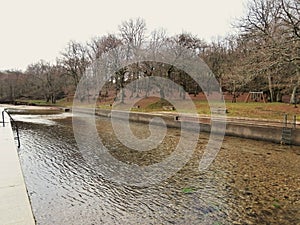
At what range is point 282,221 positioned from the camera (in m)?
3.79

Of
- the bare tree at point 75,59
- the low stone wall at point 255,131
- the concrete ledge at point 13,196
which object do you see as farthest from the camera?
the bare tree at point 75,59

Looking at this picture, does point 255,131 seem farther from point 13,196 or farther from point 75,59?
point 75,59

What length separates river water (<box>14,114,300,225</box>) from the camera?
3.90 metres

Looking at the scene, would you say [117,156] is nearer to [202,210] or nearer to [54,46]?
[202,210]

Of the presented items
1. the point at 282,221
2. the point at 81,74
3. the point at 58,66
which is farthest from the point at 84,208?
the point at 58,66

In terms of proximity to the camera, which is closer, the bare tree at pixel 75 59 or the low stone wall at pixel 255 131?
the low stone wall at pixel 255 131

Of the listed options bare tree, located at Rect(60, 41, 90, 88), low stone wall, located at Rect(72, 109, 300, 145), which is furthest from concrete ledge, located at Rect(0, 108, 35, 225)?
bare tree, located at Rect(60, 41, 90, 88)

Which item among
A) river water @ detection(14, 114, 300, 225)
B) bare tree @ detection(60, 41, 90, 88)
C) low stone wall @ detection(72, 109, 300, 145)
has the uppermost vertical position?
bare tree @ detection(60, 41, 90, 88)

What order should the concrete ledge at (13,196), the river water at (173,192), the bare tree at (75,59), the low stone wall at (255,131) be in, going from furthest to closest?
the bare tree at (75,59)
the low stone wall at (255,131)
the river water at (173,192)
the concrete ledge at (13,196)

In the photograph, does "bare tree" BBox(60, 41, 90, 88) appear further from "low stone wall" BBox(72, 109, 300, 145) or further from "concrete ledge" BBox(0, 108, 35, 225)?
"concrete ledge" BBox(0, 108, 35, 225)

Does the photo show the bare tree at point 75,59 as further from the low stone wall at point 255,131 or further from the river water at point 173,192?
the river water at point 173,192

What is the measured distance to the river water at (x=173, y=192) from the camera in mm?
3902

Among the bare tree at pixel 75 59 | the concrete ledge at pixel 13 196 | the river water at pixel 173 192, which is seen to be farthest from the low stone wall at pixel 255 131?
the bare tree at pixel 75 59

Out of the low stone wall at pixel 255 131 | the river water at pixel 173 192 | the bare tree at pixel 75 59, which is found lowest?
the river water at pixel 173 192
